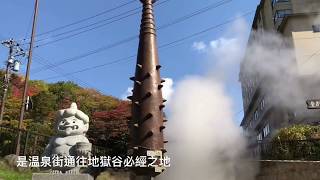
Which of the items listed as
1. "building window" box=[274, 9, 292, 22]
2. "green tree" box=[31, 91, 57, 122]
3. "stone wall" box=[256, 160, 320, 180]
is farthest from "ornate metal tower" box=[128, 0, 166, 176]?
"building window" box=[274, 9, 292, 22]

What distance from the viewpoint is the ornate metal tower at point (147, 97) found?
732 centimetres

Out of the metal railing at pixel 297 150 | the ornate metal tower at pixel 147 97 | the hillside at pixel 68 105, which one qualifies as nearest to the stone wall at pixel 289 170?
the metal railing at pixel 297 150

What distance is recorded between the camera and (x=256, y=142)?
55.1ft

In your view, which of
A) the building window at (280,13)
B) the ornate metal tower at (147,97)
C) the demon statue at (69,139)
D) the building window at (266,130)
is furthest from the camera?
the building window at (266,130)

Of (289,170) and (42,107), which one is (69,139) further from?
(42,107)

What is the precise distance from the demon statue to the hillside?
923 centimetres

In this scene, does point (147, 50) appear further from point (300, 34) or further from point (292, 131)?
point (300, 34)

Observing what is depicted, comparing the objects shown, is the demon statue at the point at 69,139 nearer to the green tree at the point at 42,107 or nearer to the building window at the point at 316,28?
the green tree at the point at 42,107

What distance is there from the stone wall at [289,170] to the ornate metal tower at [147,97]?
680 centimetres

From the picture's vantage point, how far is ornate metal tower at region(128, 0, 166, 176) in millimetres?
7324

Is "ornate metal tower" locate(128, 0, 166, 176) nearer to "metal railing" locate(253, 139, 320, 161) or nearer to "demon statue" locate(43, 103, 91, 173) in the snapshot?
"demon statue" locate(43, 103, 91, 173)

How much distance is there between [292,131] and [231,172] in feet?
9.86

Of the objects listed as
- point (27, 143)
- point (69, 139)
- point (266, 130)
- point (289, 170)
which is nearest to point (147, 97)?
point (69, 139)

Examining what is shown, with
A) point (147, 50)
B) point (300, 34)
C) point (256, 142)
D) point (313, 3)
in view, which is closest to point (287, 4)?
point (313, 3)
